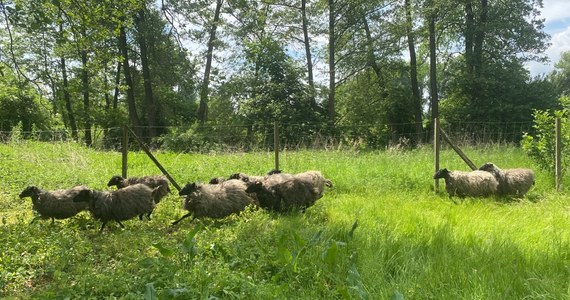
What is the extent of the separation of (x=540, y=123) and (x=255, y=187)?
6748 mm

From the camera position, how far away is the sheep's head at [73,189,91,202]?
229 inches

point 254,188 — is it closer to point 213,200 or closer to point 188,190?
point 213,200

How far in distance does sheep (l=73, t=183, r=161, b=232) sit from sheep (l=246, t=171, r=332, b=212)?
5.62 feet

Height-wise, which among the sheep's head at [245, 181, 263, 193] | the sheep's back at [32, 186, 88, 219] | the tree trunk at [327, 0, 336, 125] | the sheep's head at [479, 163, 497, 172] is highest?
the tree trunk at [327, 0, 336, 125]

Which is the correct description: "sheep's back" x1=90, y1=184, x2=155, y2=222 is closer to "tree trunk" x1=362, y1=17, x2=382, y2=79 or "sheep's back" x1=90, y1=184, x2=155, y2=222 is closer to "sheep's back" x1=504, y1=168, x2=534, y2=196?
"sheep's back" x1=504, y1=168, x2=534, y2=196

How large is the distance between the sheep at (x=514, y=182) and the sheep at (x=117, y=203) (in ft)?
22.5

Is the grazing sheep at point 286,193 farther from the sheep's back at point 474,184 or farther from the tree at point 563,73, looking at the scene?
the tree at point 563,73

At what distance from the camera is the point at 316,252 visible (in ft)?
13.6

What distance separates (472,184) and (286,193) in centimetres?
392

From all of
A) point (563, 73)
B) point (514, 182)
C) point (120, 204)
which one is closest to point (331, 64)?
point (514, 182)

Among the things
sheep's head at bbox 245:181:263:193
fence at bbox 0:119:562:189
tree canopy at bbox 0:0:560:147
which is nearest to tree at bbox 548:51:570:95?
tree canopy at bbox 0:0:560:147

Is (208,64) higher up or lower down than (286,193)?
higher up

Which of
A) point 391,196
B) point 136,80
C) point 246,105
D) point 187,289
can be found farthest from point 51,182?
point 136,80

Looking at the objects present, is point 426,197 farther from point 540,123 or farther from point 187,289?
point 187,289
